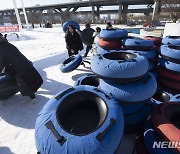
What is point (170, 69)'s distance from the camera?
167 inches

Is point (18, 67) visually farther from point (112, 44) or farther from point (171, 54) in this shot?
point (171, 54)

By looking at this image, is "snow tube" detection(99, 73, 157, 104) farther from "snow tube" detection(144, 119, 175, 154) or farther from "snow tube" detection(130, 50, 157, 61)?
"snow tube" detection(130, 50, 157, 61)

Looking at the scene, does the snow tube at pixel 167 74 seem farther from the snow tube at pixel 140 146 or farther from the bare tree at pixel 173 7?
the bare tree at pixel 173 7

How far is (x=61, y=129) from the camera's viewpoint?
199cm

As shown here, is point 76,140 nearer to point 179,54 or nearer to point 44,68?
point 179,54

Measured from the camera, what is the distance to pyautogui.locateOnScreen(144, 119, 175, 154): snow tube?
2144 millimetres

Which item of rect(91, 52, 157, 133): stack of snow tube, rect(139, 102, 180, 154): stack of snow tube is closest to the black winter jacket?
rect(91, 52, 157, 133): stack of snow tube

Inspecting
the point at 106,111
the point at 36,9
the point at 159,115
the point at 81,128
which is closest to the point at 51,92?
the point at 81,128

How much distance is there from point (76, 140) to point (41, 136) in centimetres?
47

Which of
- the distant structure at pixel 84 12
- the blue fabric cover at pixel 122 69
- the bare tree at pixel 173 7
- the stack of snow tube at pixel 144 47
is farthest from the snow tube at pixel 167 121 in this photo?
the distant structure at pixel 84 12

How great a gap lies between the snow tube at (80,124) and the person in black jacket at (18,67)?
6.27 ft

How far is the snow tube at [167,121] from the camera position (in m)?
2.13

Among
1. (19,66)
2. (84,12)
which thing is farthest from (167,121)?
(84,12)

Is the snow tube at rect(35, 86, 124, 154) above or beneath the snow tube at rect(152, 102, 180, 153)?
above
